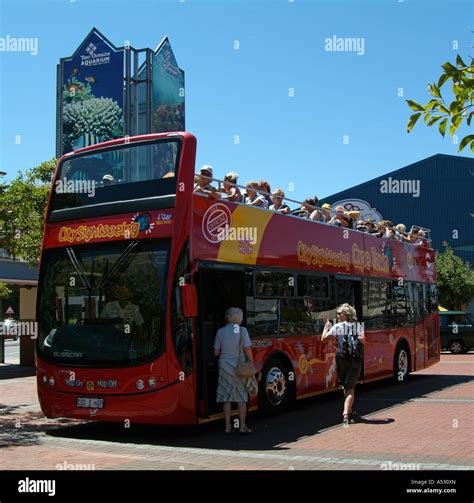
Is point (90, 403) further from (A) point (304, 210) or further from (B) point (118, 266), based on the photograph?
(A) point (304, 210)

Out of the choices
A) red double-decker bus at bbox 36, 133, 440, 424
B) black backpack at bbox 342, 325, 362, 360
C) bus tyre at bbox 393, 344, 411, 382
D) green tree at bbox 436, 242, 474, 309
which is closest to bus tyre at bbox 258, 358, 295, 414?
red double-decker bus at bbox 36, 133, 440, 424

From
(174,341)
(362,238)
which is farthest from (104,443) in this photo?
(362,238)

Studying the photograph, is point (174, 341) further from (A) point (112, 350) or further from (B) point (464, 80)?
(B) point (464, 80)

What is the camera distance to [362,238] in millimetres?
14094

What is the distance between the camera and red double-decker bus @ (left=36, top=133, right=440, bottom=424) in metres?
8.41

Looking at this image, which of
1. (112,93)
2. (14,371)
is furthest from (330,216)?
(112,93)

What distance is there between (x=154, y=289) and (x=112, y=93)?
1180 inches

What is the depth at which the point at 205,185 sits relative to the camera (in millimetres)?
9500

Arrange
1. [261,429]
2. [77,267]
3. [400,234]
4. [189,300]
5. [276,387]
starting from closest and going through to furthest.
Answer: [189,300] < [77,267] < [261,429] < [276,387] < [400,234]

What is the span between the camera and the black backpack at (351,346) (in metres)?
10.0

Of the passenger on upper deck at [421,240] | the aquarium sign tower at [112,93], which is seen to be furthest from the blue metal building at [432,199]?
the passenger on upper deck at [421,240]

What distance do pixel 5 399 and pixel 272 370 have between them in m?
6.95

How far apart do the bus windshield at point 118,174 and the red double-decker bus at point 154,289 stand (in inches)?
0.8
